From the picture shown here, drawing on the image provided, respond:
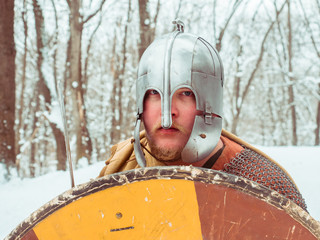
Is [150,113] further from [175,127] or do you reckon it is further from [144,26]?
[144,26]

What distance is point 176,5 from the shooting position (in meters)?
12.0

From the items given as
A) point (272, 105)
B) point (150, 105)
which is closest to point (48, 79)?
point (150, 105)

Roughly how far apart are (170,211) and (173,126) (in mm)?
→ 711

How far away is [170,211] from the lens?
3.29ft

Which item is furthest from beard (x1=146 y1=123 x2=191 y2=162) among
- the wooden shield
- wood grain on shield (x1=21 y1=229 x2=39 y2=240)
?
wood grain on shield (x1=21 y1=229 x2=39 y2=240)

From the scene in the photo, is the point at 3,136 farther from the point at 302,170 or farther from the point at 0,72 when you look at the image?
the point at 302,170

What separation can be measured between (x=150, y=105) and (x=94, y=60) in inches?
684

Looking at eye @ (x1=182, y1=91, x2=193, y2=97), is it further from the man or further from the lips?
the lips

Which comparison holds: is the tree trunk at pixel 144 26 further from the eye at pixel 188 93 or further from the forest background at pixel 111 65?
the eye at pixel 188 93

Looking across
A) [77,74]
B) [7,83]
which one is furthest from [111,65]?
[7,83]

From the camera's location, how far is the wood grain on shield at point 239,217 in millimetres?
967

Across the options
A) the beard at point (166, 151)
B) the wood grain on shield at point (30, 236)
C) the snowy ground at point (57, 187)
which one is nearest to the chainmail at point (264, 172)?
the beard at point (166, 151)

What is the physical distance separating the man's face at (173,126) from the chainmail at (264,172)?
0.89 ft

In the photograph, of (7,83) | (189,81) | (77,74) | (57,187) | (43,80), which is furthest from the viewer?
(77,74)
